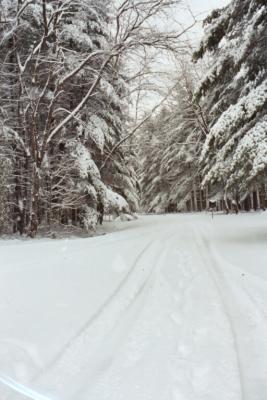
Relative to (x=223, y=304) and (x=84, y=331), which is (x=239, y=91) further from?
(x=84, y=331)

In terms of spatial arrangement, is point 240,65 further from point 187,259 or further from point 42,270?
point 42,270

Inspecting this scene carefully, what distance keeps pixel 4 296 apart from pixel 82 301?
37.8 inches

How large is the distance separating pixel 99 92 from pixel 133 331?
11044 millimetres

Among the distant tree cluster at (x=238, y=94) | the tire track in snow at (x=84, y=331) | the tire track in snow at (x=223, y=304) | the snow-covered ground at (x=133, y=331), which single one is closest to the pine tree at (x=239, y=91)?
the distant tree cluster at (x=238, y=94)

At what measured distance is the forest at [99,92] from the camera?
8.16 m

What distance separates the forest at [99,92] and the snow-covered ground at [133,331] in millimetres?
3544

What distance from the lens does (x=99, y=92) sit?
497 inches

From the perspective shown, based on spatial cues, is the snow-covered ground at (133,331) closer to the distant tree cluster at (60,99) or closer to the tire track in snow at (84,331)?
the tire track in snow at (84,331)

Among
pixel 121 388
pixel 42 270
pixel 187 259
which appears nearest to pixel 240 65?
pixel 187 259

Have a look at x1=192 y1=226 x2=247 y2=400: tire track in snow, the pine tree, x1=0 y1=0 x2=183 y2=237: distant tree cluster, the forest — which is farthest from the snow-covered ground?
x1=0 y1=0 x2=183 y2=237: distant tree cluster

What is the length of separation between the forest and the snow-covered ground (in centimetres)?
354

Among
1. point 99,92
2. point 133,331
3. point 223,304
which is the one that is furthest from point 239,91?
point 133,331

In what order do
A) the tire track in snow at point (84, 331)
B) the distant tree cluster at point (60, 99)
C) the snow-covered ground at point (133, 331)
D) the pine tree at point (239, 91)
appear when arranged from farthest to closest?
the distant tree cluster at point (60, 99) < the pine tree at point (239, 91) < the tire track in snow at point (84, 331) < the snow-covered ground at point (133, 331)

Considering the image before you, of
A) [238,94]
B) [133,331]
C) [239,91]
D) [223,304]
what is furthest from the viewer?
[238,94]
